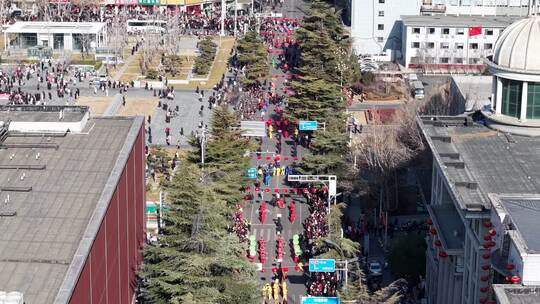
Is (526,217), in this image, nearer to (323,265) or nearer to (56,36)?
(323,265)

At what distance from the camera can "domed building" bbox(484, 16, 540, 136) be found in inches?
2133

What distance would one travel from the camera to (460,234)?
1953 inches

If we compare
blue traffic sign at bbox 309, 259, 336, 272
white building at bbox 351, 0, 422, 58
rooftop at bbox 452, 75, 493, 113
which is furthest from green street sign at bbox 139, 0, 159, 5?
blue traffic sign at bbox 309, 259, 336, 272

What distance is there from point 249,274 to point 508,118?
1485cm

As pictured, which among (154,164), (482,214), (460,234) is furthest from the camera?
(154,164)

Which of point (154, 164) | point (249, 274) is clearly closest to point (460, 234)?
point (249, 274)

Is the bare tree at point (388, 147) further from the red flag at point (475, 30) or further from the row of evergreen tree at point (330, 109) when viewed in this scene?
the red flag at point (475, 30)

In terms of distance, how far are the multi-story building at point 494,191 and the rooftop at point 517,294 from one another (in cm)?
3

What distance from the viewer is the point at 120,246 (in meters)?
52.7

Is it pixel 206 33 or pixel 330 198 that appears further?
pixel 206 33

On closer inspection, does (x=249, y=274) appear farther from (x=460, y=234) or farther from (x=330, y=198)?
(x=330, y=198)

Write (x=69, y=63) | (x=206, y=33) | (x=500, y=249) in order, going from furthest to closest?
(x=206, y=33) < (x=69, y=63) < (x=500, y=249)

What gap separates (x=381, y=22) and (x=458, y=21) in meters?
9.38

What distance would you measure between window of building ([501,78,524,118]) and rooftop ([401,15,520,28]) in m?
63.4
